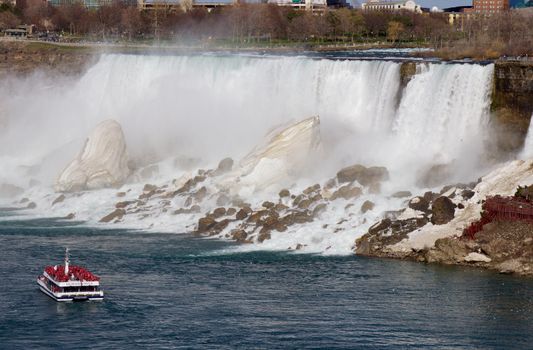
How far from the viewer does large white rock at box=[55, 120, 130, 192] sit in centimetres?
6253

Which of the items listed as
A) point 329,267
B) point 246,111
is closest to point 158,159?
Result: point 246,111

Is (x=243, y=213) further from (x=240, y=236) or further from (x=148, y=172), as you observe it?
(x=148, y=172)

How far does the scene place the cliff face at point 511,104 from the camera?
5450 cm

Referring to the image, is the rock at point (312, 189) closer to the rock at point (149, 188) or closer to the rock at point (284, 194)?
the rock at point (284, 194)

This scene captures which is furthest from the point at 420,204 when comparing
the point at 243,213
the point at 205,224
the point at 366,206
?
the point at 205,224

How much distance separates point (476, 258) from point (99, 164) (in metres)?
24.4

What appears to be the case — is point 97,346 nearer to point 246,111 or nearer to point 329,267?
point 329,267

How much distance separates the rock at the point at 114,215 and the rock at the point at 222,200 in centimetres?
440

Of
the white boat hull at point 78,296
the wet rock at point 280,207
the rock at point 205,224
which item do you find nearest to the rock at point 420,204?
the wet rock at point 280,207

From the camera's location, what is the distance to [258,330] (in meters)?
36.6

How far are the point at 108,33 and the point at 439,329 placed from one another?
91921 millimetres

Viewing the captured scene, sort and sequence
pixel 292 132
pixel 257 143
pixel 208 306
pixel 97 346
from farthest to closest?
pixel 257 143, pixel 292 132, pixel 208 306, pixel 97 346

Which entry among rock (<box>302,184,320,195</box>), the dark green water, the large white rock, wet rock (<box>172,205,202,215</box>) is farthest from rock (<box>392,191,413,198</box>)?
the large white rock

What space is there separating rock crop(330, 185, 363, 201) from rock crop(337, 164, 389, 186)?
74 cm
